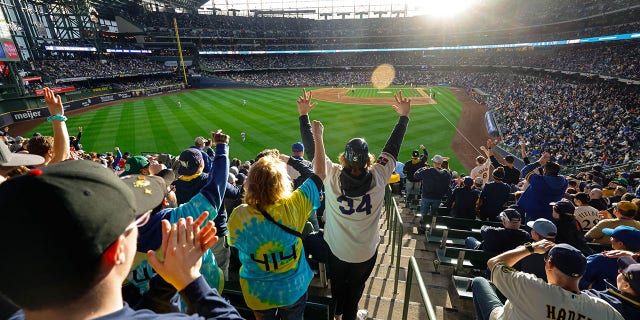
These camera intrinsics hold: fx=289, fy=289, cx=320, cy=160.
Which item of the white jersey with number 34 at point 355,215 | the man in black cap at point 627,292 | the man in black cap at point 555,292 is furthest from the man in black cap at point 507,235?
the white jersey with number 34 at point 355,215

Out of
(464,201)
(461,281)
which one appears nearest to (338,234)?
(461,281)

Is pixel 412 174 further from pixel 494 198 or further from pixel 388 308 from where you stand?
pixel 388 308

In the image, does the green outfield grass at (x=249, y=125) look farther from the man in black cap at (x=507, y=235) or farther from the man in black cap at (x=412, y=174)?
the man in black cap at (x=507, y=235)

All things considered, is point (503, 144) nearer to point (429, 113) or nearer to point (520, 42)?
point (429, 113)

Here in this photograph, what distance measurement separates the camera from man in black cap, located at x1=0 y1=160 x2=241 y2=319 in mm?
972

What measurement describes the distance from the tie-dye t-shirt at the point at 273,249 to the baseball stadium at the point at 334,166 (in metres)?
0.02

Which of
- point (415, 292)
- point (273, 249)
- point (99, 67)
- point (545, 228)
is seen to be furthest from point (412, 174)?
point (99, 67)

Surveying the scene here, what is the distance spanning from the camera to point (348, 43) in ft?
254

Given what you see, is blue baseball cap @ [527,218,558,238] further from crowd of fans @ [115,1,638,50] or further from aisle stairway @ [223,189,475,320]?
crowd of fans @ [115,1,638,50]

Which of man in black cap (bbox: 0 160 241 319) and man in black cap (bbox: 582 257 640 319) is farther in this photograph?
man in black cap (bbox: 582 257 640 319)

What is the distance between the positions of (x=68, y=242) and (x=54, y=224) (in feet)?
0.25

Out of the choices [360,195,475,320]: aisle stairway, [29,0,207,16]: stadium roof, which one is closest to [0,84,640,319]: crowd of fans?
[360,195,475,320]: aisle stairway

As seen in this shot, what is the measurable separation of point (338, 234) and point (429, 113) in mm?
30072

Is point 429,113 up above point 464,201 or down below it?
below
